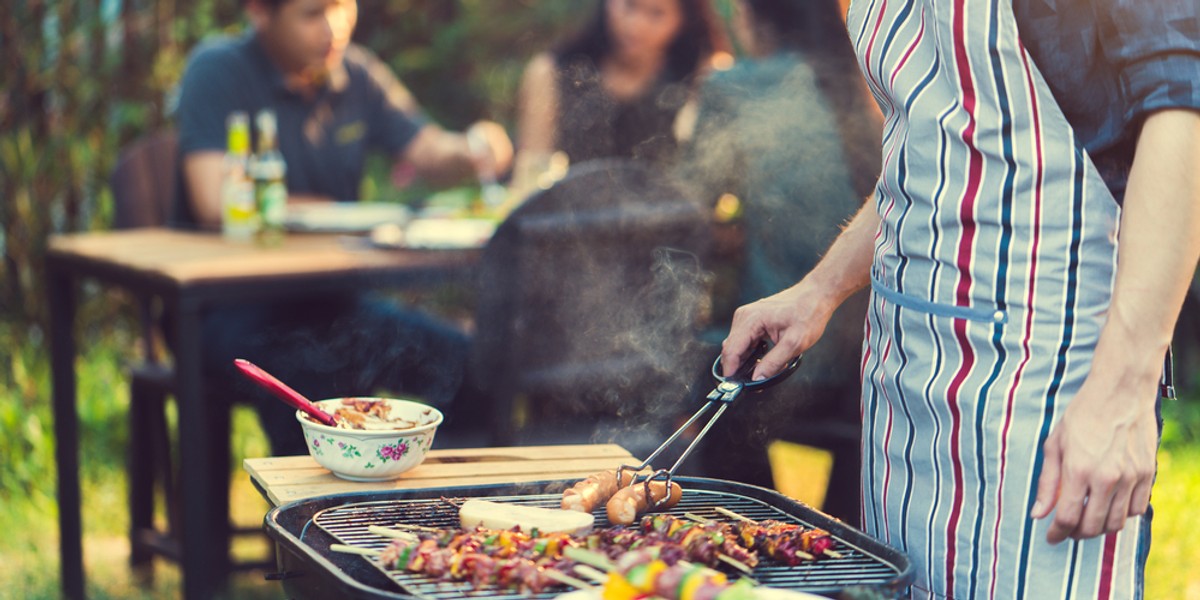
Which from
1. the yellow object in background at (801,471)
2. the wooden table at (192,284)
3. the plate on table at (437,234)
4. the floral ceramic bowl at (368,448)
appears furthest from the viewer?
the yellow object in background at (801,471)

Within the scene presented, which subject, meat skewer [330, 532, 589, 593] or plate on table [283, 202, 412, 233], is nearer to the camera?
meat skewer [330, 532, 589, 593]

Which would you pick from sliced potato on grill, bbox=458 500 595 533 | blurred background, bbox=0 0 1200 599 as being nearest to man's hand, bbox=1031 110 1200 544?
sliced potato on grill, bbox=458 500 595 533

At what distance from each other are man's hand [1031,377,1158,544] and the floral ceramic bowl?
2.99ft

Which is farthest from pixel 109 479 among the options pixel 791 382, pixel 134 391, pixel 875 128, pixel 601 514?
pixel 601 514

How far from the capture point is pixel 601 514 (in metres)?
1.85

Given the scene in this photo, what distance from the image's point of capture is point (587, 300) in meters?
3.64

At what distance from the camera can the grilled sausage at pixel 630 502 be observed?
1729 mm

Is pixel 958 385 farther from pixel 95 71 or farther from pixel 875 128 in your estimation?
pixel 95 71

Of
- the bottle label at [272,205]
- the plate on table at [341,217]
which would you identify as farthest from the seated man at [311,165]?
the bottle label at [272,205]

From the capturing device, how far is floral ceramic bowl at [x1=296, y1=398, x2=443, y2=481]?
1.87m

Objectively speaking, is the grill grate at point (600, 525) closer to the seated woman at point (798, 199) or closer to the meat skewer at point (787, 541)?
the meat skewer at point (787, 541)

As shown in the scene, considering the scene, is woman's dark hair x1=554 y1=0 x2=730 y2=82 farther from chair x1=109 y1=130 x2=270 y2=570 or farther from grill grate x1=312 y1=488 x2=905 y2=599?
grill grate x1=312 y1=488 x2=905 y2=599

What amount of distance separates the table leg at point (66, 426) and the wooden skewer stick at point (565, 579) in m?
2.70

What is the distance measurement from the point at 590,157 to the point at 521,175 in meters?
0.70
